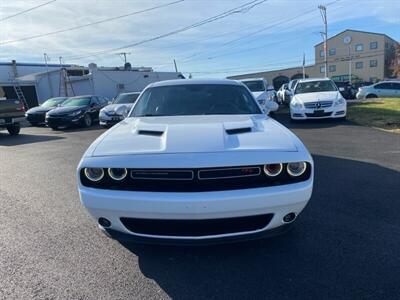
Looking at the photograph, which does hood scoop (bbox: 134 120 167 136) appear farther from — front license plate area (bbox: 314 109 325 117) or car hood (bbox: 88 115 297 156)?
front license plate area (bbox: 314 109 325 117)

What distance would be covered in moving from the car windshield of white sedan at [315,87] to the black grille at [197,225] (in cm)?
1176

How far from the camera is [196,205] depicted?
277 centimetres

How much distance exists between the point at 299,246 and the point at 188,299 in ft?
4.13

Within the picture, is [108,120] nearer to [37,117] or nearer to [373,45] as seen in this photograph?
[37,117]

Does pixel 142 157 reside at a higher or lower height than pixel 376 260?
higher

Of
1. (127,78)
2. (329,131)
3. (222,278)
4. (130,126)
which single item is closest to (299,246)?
(222,278)

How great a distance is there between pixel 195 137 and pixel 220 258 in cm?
107

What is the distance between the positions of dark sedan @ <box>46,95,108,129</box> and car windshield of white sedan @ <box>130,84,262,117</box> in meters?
12.4

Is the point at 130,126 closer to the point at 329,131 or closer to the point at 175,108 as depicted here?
the point at 175,108

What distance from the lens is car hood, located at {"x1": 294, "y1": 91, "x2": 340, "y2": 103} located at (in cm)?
1251

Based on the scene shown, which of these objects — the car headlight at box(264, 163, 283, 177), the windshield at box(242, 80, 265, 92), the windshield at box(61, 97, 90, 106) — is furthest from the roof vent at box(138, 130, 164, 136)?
the windshield at box(61, 97, 90, 106)

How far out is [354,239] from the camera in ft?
11.7

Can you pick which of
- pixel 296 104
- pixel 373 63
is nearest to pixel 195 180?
pixel 296 104

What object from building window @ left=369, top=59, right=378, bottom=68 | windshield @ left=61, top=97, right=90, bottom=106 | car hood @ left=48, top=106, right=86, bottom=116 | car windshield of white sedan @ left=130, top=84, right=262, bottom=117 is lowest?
building window @ left=369, top=59, right=378, bottom=68
